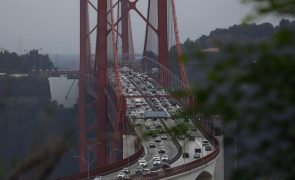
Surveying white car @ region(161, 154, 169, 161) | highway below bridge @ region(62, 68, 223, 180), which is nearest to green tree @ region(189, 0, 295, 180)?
highway below bridge @ region(62, 68, 223, 180)

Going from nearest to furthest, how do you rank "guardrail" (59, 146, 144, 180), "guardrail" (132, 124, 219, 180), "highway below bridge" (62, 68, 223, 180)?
"guardrail" (132, 124, 219, 180) < "guardrail" (59, 146, 144, 180) < "highway below bridge" (62, 68, 223, 180)

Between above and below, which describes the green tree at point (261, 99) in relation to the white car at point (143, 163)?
above

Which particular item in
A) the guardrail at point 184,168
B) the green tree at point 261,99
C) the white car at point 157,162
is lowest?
the white car at point 157,162

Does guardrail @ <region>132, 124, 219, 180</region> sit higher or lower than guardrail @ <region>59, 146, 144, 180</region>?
higher

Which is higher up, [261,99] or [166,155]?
[261,99]

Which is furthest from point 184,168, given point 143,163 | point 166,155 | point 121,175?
point 166,155

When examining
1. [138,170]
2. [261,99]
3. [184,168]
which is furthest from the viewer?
[138,170]

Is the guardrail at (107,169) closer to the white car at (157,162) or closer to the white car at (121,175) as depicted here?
the white car at (121,175)

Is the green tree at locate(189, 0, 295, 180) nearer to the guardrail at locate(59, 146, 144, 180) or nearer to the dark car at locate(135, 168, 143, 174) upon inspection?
the guardrail at locate(59, 146, 144, 180)

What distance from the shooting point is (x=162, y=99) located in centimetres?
2720

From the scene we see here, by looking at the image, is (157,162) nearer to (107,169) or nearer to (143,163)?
(143,163)

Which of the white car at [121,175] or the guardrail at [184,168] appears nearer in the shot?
the guardrail at [184,168]

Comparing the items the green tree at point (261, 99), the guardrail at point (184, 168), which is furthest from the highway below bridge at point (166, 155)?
the green tree at point (261, 99)

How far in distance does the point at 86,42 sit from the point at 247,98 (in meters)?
37.1
